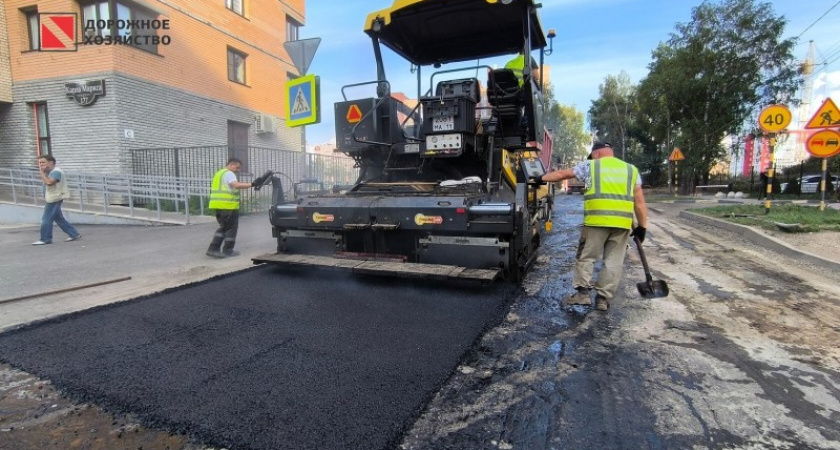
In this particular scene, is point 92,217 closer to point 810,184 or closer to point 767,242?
point 767,242

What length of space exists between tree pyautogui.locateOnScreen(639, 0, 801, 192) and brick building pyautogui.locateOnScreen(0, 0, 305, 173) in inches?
734

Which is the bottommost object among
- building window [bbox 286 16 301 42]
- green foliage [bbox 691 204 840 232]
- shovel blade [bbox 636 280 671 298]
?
shovel blade [bbox 636 280 671 298]

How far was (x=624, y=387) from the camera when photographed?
99.4 inches

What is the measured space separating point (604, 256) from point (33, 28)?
16084 mm

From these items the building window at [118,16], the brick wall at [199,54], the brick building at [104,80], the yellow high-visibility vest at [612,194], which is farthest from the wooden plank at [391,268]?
the building window at [118,16]

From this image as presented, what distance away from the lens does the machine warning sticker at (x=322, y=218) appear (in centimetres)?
482

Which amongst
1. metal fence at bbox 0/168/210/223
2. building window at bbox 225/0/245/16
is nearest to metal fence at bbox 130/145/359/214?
metal fence at bbox 0/168/210/223

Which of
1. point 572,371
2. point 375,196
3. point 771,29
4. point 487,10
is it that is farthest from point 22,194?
point 771,29

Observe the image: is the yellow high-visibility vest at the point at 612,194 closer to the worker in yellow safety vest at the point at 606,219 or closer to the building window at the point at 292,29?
the worker in yellow safety vest at the point at 606,219

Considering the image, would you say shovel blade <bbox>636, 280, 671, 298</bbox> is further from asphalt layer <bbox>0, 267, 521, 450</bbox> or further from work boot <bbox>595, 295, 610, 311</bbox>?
asphalt layer <bbox>0, 267, 521, 450</bbox>

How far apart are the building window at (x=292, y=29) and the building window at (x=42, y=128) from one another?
379 inches

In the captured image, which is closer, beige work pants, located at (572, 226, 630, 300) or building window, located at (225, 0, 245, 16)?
beige work pants, located at (572, 226, 630, 300)

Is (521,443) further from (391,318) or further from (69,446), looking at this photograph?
(69,446)

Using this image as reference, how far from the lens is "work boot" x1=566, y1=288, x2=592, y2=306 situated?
399 cm
